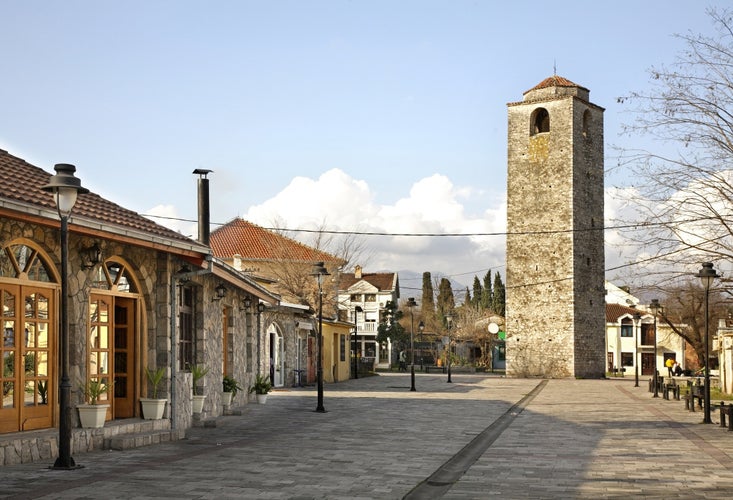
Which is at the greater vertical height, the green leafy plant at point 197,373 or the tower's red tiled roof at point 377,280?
the tower's red tiled roof at point 377,280

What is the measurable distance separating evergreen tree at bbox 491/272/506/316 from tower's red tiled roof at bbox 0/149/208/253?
83237mm

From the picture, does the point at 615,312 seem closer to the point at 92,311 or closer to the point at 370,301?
the point at 370,301

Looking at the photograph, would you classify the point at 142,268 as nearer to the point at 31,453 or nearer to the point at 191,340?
the point at 191,340

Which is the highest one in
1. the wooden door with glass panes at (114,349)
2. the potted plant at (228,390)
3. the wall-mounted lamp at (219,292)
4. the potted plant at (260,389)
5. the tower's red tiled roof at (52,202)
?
the tower's red tiled roof at (52,202)

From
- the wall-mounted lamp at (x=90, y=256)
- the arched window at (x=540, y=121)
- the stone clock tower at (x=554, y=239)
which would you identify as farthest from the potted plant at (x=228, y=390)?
the arched window at (x=540, y=121)

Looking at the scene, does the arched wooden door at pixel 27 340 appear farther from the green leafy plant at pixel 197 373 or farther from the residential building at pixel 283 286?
the residential building at pixel 283 286

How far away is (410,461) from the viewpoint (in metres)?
12.4

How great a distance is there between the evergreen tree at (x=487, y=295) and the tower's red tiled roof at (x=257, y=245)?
4199cm

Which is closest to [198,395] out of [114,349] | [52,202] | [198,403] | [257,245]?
[198,403]

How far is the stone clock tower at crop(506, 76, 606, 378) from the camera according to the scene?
5266 centimetres

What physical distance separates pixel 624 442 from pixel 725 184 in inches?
186

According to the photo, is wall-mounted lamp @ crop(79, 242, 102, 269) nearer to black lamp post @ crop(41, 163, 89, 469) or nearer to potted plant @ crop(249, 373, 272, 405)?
black lamp post @ crop(41, 163, 89, 469)

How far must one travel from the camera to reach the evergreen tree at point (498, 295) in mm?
97062

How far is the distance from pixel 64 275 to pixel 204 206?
7.83 meters
